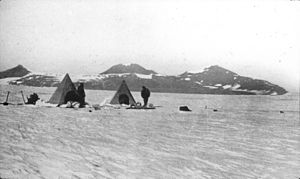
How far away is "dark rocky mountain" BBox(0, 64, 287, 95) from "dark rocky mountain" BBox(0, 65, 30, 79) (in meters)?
0.04

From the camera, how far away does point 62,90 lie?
237cm

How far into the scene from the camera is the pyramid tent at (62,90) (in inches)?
92.6

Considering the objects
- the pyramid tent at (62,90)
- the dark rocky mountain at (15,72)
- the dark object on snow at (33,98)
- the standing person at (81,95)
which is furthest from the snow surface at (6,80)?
the standing person at (81,95)

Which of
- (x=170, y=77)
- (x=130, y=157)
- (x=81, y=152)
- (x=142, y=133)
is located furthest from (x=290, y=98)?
(x=81, y=152)

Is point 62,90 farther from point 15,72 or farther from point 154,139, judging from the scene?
point 154,139

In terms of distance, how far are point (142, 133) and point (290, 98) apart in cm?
142

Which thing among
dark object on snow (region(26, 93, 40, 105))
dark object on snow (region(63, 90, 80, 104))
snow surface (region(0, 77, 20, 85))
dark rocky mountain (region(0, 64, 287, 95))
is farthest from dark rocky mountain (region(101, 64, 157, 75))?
snow surface (region(0, 77, 20, 85))

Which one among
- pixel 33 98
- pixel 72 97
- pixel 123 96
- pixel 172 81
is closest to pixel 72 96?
pixel 72 97

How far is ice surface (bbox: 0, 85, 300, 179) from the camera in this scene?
206cm

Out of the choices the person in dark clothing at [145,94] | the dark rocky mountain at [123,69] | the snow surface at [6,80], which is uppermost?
the dark rocky mountain at [123,69]

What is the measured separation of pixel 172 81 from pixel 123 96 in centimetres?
45

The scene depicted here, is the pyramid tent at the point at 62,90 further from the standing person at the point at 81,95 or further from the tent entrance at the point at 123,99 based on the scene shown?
the tent entrance at the point at 123,99

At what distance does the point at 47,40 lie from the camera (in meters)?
2.37

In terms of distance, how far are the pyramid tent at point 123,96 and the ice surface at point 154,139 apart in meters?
0.05
